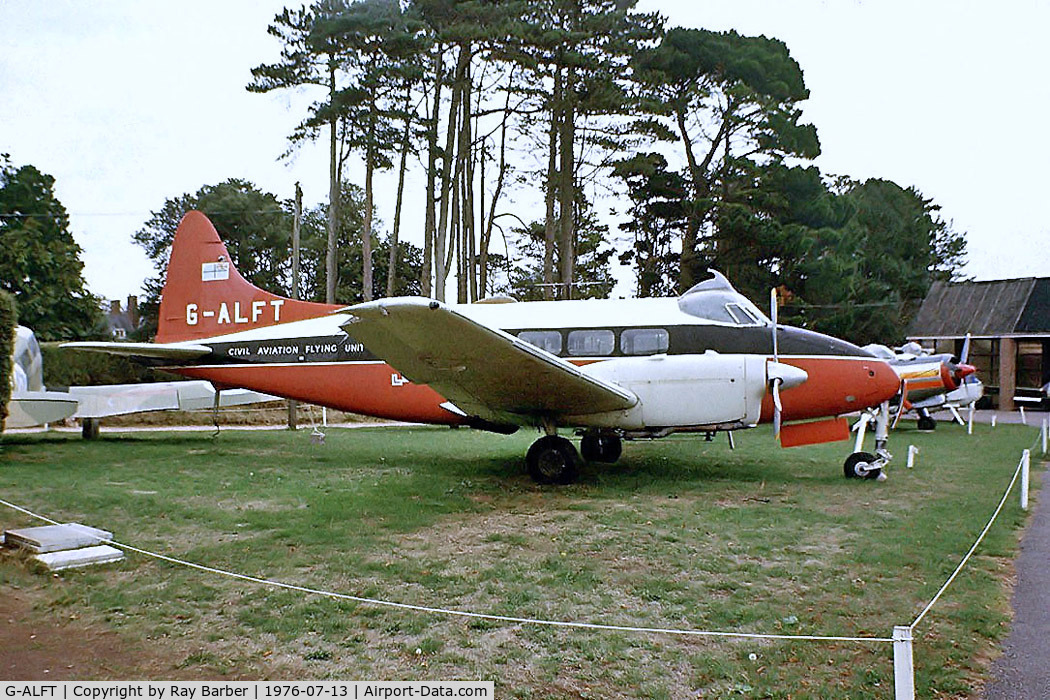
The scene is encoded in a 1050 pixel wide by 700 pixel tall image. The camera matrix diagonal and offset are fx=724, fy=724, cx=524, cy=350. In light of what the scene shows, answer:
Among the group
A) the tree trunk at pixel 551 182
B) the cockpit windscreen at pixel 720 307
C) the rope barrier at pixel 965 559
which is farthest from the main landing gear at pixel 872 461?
the tree trunk at pixel 551 182

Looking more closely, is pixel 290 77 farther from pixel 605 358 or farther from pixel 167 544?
pixel 167 544

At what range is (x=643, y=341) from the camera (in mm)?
10289

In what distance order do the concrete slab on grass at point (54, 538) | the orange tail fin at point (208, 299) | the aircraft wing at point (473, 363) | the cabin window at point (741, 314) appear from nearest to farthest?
the concrete slab on grass at point (54, 538), the aircraft wing at point (473, 363), the cabin window at point (741, 314), the orange tail fin at point (208, 299)

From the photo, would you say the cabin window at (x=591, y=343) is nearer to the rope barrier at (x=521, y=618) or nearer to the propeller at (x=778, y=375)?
the propeller at (x=778, y=375)

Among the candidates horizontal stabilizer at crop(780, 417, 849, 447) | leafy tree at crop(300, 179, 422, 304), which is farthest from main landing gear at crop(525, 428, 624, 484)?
leafy tree at crop(300, 179, 422, 304)

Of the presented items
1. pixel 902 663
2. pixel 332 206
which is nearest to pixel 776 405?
pixel 902 663

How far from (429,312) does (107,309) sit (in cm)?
2825

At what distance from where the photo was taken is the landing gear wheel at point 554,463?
9367mm

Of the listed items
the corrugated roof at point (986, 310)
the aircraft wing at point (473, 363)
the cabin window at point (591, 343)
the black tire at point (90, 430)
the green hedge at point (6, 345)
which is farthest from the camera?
the corrugated roof at point (986, 310)

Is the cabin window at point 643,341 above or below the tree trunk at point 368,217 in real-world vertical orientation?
below

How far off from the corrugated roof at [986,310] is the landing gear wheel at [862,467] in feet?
92.2

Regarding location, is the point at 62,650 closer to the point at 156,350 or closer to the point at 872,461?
the point at 156,350

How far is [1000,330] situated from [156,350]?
34531 millimetres

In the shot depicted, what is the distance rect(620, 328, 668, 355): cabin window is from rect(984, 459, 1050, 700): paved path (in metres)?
4.93
